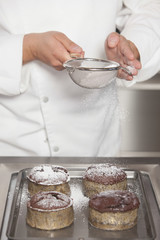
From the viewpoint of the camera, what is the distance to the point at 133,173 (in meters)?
1.11

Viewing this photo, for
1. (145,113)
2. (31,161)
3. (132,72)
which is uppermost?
(132,72)

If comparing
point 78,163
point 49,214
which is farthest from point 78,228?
point 78,163

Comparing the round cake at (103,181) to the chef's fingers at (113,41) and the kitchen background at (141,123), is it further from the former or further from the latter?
the kitchen background at (141,123)

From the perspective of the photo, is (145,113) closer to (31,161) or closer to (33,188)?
(31,161)

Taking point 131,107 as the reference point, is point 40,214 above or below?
above

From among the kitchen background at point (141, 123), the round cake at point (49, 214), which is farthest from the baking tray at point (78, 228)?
the kitchen background at point (141, 123)

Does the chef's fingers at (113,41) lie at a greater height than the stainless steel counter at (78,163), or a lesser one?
greater

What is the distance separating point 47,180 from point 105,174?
0.42 ft

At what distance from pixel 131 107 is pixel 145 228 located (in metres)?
1.84

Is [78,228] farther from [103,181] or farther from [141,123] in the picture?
[141,123]

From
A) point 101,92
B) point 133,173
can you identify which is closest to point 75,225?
point 133,173

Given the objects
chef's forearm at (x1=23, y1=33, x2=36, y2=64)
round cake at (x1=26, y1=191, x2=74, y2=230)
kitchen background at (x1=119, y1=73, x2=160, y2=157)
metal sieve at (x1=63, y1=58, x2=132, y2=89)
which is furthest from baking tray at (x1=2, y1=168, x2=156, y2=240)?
kitchen background at (x1=119, y1=73, x2=160, y2=157)

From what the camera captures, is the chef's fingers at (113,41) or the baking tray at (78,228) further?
the chef's fingers at (113,41)

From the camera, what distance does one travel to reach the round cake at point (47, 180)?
0.99 metres
